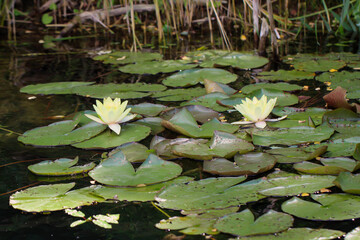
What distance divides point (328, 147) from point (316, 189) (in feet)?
1.23

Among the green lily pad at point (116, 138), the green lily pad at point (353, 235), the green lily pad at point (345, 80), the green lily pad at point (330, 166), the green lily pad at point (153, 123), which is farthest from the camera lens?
the green lily pad at point (345, 80)

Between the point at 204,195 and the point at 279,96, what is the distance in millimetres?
1159

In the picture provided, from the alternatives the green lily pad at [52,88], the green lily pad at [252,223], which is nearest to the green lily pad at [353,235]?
the green lily pad at [252,223]

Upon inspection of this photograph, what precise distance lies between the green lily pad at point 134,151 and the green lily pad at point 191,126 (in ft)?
0.65

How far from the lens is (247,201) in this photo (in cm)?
138

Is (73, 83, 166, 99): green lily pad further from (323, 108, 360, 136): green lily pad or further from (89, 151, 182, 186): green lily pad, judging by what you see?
(323, 108, 360, 136): green lily pad

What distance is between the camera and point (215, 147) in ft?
5.88

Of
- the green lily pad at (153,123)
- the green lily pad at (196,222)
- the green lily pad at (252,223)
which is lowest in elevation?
the green lily pad at (196,222)

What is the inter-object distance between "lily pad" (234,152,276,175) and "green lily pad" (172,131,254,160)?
5 cm

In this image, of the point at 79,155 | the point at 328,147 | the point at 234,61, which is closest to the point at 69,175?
the point at 79,155

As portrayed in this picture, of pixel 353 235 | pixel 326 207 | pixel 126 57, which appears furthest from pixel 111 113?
pixel 126 57

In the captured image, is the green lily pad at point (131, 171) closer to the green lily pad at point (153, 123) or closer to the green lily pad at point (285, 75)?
the green lily pad at point (153, 123)

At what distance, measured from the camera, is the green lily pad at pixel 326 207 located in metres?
1.27

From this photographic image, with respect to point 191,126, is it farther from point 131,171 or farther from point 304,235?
point 304,235
